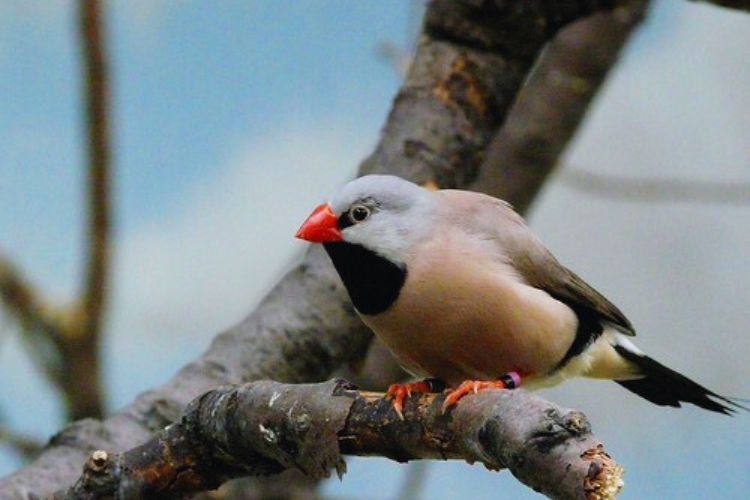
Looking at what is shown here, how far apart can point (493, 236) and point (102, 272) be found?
1.71 metres

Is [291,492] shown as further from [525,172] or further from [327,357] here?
[525,172]

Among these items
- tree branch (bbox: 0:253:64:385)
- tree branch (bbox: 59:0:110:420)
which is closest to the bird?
tree branch (bbox: 59:0:110:420)

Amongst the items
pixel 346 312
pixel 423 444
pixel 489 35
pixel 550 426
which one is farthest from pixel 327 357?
pixel 550 426

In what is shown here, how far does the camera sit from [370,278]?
2.19m

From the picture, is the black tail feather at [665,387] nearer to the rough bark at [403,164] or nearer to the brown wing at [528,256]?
the brown wing at [528,256]

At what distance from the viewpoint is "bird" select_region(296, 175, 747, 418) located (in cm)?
212

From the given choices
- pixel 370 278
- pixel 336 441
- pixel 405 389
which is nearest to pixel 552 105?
pixel 370 278

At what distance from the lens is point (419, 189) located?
228 cm

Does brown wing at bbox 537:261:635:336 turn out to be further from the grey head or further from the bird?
the grey head

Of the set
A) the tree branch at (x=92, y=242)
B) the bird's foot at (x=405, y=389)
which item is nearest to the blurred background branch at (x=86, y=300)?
the tree branch at (x=92, y=242)

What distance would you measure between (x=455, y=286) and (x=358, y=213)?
0.24 meters

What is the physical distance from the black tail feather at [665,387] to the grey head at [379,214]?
21.8 inches

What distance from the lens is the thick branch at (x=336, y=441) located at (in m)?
1.41

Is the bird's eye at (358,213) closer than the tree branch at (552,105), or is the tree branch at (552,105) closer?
the bird's eye at (358,213)
